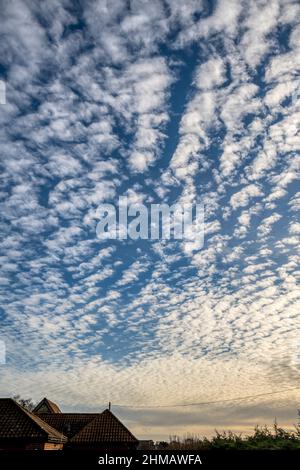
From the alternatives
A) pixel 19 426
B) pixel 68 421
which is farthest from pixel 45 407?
pixel 19 426

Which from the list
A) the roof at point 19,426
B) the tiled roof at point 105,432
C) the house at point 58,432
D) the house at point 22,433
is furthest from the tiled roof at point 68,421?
the house at point 22,433

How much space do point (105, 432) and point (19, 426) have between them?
352 inches

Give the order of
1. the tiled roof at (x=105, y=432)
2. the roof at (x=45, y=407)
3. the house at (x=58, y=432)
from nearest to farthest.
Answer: the house at (x=58, y=432), the tiled roof at (x=105, y=432), the roof at (x=45, y=407)

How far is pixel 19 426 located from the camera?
27.7 meters

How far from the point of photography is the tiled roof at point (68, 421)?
39.4 meters

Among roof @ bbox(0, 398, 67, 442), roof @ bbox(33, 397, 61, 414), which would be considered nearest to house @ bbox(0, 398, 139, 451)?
roof @ bbox(0, 398, 67, 442)

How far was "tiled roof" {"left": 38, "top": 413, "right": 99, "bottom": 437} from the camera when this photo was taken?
39.4 meters

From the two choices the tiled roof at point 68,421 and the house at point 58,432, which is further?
the tiled roof at point 68,421

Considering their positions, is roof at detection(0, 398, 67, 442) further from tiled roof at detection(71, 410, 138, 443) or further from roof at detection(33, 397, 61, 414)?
roof at detection(33, 397, 61, 414)

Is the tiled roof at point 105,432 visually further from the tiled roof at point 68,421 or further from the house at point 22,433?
the tiled roof at point 68,421

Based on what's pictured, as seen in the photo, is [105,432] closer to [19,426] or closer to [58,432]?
[58,432]
